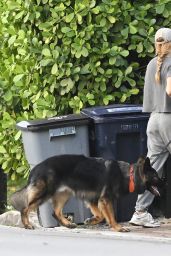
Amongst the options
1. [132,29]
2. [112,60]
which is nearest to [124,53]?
[112,60]

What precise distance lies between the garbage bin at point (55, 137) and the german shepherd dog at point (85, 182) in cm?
33

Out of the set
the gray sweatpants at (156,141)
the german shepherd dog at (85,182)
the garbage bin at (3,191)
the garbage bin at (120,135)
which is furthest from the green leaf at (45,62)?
the garbage bin at (3,191)

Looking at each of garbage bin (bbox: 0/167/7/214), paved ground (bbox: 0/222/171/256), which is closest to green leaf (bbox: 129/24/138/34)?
garbage bin (bbox: 0/167/7/214)

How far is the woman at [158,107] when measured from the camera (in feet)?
27.5

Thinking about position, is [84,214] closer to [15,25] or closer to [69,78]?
[69,78]

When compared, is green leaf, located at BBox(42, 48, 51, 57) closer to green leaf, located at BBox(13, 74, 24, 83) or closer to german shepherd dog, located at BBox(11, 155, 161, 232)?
green leaf, located at BBox(13, 74, 24, 83)

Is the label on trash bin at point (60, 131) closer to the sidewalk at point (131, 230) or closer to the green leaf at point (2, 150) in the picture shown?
the sidewalk at point (131, 230)

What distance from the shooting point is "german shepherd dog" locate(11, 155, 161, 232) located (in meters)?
8.48

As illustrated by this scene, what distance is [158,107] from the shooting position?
8.49m

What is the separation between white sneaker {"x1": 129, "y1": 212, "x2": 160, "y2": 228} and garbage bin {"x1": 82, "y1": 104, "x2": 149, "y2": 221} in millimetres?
238

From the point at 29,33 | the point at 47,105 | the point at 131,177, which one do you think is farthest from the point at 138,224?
the point at 29,33

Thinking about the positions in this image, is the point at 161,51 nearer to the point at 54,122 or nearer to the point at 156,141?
the point at 156,141

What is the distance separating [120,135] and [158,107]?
60cm

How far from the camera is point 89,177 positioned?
8508mm
